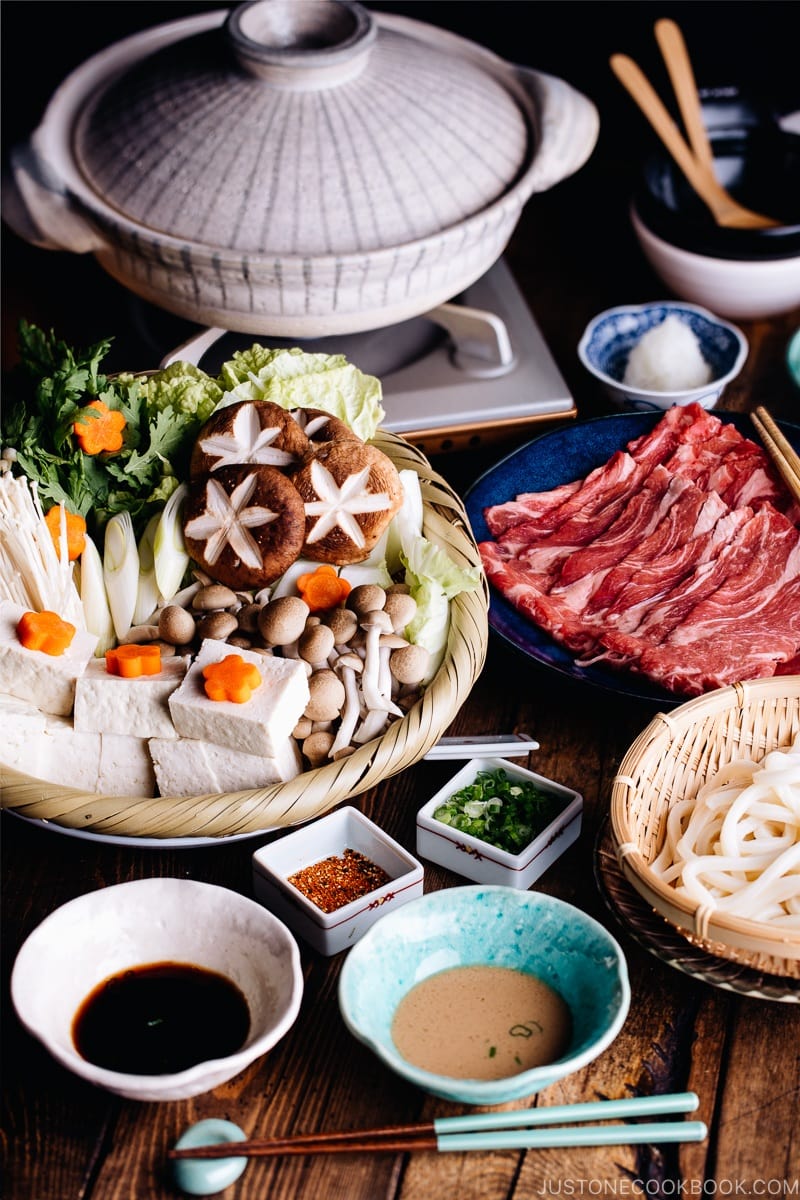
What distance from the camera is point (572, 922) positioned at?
1.60 m

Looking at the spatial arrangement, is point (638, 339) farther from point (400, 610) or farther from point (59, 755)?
point (59, 755)

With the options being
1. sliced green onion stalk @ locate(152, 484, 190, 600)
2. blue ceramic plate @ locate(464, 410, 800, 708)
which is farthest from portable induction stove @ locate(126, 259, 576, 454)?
sliced green onion stalk @ locate(152, 484, 190, 600)

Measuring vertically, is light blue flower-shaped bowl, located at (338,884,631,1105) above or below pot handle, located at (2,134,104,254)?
below

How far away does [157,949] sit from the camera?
5.36 ft

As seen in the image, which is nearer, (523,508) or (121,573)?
(121,573)

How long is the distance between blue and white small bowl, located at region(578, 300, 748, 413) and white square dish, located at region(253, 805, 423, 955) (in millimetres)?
1416

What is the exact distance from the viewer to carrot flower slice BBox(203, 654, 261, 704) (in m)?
1.71

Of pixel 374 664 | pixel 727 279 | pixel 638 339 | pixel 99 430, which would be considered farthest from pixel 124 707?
pixel 727 279

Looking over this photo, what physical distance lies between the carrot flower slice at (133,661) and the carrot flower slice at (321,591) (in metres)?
0.29

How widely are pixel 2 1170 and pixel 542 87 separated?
2.45 metres

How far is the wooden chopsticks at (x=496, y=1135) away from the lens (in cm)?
147

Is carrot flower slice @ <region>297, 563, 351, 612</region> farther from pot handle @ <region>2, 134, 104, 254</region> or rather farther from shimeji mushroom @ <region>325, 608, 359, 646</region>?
pot handle @ <region>2, 134, 104, 254</region>

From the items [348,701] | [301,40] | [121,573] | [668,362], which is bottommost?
[668,362]

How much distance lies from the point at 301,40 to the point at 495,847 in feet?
6.02
